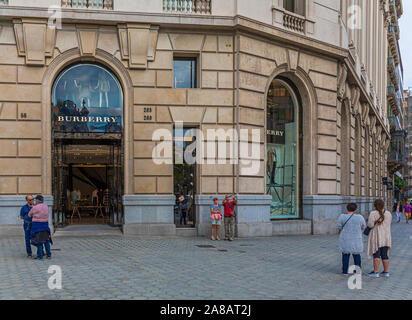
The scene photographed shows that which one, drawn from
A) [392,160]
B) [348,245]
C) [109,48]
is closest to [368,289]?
[348,245]

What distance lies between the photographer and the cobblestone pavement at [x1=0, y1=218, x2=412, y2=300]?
8437mm

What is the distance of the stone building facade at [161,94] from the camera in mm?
17141

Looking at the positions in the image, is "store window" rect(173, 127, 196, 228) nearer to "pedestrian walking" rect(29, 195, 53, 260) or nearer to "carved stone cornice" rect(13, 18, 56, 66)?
"carved stone cornice" rect(13, 18, 56, 66)

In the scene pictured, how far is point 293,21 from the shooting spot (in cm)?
2047

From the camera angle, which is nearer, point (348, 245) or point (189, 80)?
point (348, 245)

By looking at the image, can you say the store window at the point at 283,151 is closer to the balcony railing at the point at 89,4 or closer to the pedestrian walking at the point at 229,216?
the pedestrian walking at the point at 229,216

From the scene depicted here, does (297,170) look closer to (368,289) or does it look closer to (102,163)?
(102,163)

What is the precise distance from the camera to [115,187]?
19.0m

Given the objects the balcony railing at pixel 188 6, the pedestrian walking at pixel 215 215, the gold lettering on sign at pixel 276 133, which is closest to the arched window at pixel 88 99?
the balcony railing at pixel 188 6

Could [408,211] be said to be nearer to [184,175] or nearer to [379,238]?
[184,175]

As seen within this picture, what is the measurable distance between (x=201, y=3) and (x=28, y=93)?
7.05 m

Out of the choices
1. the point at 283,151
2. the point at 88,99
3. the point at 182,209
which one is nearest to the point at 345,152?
the point at 283,151

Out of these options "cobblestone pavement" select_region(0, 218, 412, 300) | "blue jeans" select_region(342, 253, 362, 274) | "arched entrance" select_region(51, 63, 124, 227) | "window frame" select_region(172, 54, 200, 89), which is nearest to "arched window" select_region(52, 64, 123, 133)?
"arched entrance" select_region(51, 63, 124, 227)

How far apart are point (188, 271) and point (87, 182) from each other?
15488 millimetres
